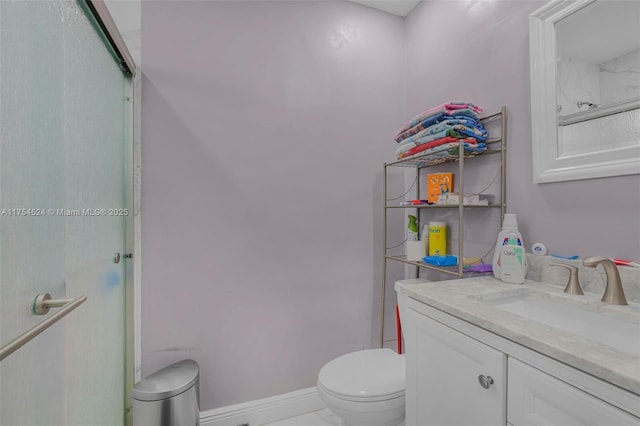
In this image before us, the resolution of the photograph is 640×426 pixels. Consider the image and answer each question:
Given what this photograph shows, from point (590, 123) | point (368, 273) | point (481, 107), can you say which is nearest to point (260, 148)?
point (368, 273)

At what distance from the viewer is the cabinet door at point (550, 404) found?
0.49 meters

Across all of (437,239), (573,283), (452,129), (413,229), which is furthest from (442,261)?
(452,129)

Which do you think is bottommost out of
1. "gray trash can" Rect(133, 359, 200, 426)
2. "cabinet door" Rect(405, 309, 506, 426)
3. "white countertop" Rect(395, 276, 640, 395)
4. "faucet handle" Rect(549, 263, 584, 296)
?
"gray trash can" Rect(133, 359, 200, 426)

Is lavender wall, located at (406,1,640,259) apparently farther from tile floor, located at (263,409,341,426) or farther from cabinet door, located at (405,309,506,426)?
tile floor, located at (263,409,341,426)

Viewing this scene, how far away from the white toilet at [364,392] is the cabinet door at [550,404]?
63 cm

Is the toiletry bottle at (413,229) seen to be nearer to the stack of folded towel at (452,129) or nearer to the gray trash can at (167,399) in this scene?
the stack of folded towel at (452,129)

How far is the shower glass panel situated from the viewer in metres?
0.59

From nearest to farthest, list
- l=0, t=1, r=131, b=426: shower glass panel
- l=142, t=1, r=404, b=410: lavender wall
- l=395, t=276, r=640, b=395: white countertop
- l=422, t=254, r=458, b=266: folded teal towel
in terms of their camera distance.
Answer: l=395, t=276, r=640, b=395: white countertop, l=0, t=1, r=131, b=426: shower glass panel, l=422, t=254, r=458, b=266: folded teal towel, l=142, t=1, r=404, b=410: lavender wall

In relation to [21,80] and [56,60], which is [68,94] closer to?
[56,60]

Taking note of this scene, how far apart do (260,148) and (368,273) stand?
3.21ft

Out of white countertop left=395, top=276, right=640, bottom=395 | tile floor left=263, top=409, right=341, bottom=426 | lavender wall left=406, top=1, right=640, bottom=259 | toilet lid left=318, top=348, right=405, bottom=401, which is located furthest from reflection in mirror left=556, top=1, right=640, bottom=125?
tile floor left=263, top=409, right=341, bottom=426

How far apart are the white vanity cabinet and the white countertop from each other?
25 millimetres

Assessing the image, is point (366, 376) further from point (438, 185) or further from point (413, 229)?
point (438, 185)

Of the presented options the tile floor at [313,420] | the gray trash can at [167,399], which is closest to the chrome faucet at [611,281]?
the tile floor at [313,420]
